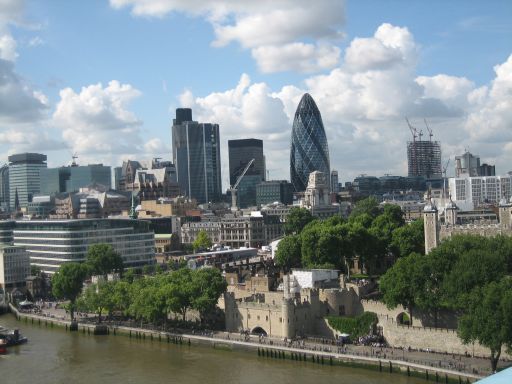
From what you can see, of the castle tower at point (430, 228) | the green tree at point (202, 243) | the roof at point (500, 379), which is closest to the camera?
the roof at point (500, 379)

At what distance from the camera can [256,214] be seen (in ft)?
570

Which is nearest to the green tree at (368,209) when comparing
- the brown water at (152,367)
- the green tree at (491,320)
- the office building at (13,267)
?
the office building at (13,267)

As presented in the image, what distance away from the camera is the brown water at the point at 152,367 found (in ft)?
178

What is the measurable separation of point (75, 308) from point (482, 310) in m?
47.9

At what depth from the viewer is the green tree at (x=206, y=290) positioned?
69188 millimetres

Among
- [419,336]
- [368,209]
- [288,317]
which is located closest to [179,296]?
[288,317]

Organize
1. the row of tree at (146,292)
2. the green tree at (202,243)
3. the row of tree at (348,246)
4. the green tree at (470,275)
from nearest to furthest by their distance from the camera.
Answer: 1. the green tree at (470,275)
2. the row of tree at (146,292)
3. the row of tree at (348,246)
4. the green tree at (202,243)

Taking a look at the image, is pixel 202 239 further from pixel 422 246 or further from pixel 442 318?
pixel 442 318

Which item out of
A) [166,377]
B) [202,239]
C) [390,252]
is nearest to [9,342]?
[166,377]

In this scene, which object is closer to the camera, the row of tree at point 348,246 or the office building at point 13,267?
the row of tree at point 348,246

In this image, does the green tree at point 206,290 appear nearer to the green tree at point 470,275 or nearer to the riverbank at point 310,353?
the riverbank at point 310,353

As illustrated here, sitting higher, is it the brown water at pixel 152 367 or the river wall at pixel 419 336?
the river wall at pixel 419 336

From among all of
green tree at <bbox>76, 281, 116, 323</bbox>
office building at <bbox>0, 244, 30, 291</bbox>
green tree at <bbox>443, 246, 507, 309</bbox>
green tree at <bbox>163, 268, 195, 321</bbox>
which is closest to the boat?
green tree at <bbox>76, 281, 116, 323</bbox>

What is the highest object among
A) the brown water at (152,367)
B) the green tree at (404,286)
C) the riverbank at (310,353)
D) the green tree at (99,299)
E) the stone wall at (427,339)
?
the green tree at (404,286)
